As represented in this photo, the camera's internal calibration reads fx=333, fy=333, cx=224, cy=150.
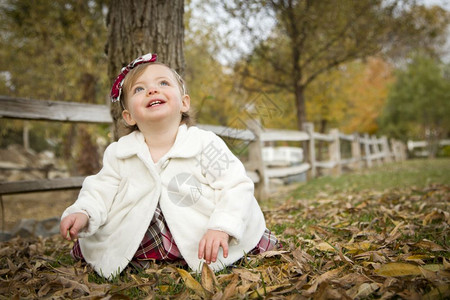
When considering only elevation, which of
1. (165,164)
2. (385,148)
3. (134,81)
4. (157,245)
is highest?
(134,81)

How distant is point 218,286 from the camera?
1.51 metres

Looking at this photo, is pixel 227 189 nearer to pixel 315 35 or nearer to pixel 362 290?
pixel 362 290

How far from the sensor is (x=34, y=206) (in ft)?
A: 25.9

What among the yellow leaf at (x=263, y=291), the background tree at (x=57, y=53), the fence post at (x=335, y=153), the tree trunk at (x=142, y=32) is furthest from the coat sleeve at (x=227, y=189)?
the fence post at (x=335, y=153)

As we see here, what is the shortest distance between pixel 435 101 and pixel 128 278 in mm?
22298

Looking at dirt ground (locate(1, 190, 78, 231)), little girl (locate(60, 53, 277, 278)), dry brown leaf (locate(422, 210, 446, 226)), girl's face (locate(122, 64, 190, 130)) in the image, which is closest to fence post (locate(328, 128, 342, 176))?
dirt ground (locate(1, 190, 78, 231))

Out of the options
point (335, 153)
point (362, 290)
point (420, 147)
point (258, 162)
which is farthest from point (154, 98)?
point (420, 147)

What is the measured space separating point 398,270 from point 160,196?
123 cm

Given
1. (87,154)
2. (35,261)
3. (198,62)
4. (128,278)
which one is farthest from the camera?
(198,62)

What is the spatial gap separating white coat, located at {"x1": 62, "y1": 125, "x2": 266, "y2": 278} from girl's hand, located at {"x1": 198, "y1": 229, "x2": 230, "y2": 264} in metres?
0.08

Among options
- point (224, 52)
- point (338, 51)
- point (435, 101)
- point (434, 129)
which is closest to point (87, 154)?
point (224, 52)

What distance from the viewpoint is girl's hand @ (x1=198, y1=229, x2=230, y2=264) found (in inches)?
61.9

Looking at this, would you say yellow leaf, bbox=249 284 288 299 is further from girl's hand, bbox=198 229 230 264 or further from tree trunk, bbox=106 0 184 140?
tree trunk, bbox=106 0 184 140

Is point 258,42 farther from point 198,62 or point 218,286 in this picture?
point 218,286
